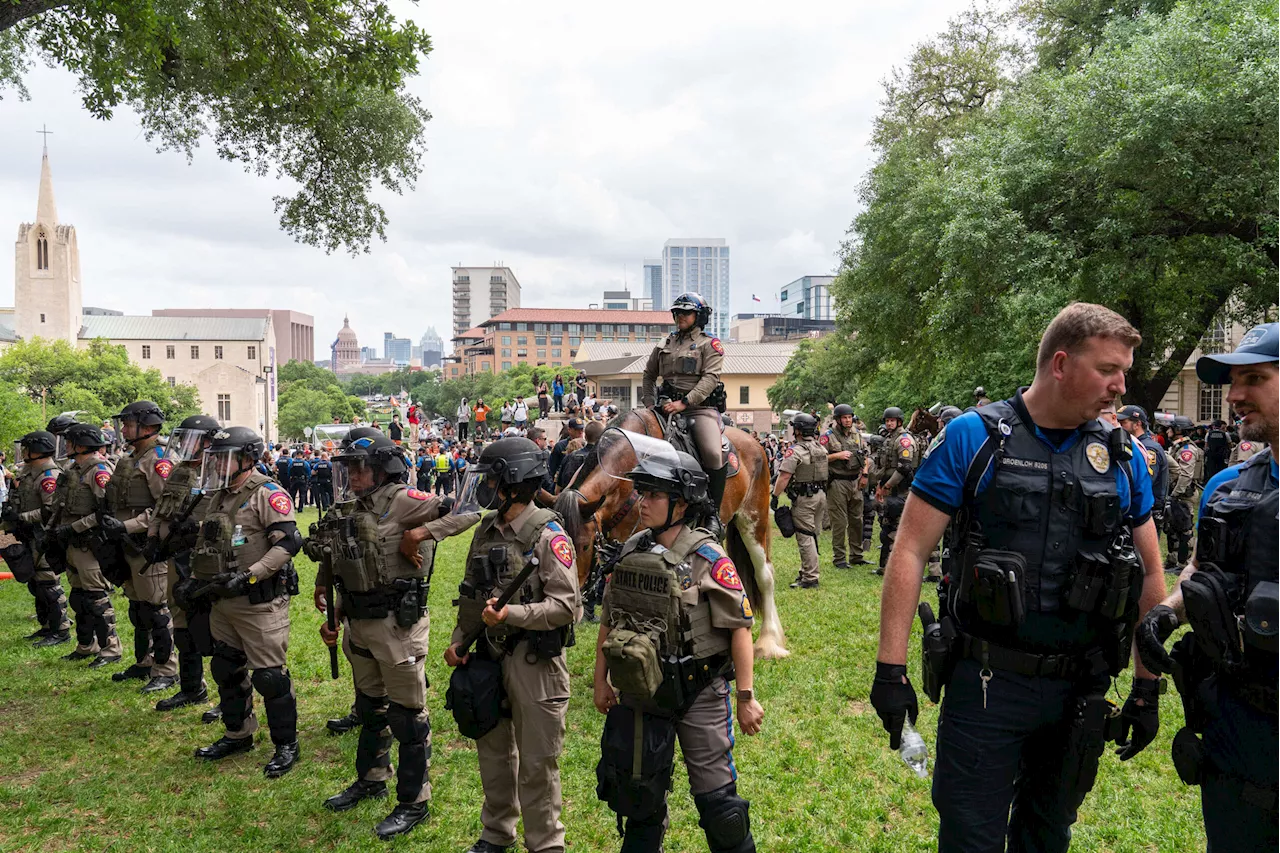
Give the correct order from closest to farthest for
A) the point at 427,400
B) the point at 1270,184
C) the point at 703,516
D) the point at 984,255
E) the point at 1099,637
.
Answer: the point at 1099,637, the point at 703,516, the point at 1270,184, the point at 984,255, the point at 427,400

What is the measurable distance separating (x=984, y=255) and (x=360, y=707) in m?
15.7

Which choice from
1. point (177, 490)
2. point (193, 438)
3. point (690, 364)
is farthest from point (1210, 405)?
point (177, 490)

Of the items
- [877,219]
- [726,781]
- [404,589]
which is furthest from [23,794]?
[877,219]

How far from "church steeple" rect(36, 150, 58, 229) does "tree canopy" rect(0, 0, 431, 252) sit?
339 feet

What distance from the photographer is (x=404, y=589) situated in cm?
502

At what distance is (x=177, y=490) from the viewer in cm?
689

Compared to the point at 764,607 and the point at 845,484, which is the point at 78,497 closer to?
the point at 764,607

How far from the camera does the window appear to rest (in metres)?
34.2

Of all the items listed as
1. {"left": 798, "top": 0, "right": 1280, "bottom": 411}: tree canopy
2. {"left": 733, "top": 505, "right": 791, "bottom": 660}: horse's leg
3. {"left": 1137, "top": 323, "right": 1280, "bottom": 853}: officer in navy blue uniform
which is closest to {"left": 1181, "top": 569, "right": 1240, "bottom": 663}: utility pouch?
{"left": 1137, "top": 323, "right": 1280, "bottom": 853}: officer in navy blue uniform

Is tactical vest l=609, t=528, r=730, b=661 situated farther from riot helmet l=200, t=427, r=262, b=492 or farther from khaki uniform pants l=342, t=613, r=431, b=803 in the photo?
riot helmet l=200, t=427, r=262, b=492

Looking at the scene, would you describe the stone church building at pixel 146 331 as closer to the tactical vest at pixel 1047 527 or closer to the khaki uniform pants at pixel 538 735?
the khaki uniform pants at pixel 538 735

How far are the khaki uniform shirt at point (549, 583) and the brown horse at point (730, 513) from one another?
1473 mm

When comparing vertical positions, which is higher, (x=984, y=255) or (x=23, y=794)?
(x=984, y=255)

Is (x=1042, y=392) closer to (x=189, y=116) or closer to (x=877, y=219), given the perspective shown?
(x=189, y=116)
